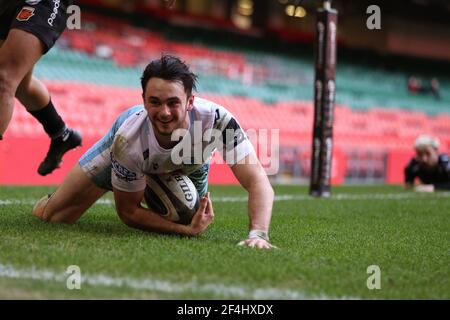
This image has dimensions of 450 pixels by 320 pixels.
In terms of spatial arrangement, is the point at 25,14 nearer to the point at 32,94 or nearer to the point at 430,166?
the point at 32,94

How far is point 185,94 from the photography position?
3211 mm

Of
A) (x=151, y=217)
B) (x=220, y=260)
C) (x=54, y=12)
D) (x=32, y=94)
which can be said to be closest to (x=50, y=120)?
(x=32, y=94)

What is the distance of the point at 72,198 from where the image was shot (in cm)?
398

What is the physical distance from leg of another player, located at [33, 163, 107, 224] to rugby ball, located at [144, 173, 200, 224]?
416 mm

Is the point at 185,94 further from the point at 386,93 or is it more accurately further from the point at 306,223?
the point at 386,93

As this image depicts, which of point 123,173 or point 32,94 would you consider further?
point 32,94

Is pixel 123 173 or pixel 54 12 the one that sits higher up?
pixel 54 12

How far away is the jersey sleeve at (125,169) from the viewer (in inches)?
133

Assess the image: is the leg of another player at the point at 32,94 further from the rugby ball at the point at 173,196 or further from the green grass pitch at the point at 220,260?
the rugby ball at the point at 173,196

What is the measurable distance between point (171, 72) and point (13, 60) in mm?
885

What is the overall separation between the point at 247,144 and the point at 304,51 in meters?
18.5

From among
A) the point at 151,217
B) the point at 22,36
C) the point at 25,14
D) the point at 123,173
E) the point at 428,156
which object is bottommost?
the point at 151,217
